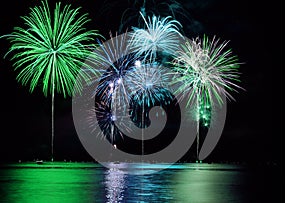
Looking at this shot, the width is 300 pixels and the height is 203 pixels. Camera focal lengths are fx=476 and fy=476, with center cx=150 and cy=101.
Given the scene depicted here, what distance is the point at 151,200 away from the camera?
70.1 feet

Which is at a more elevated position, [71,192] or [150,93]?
[150,93]

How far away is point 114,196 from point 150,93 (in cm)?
3107

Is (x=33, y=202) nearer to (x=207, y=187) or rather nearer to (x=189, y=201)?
(x=189, y=201)

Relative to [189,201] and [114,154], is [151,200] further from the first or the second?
[114,154]

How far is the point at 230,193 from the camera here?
994 inches

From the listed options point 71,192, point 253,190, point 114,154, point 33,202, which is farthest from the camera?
point 114,154

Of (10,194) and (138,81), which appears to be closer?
(10,194)
